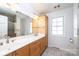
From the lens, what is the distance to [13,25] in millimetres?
2146

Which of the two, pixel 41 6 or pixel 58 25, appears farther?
pixel 58 25

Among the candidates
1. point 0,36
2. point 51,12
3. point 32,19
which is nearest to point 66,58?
point 0,36

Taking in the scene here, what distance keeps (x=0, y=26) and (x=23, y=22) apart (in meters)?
0.72

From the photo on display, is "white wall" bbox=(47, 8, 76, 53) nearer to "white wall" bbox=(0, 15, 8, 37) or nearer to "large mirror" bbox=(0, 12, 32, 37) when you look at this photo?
"large mirror" bbox=(0, 12, 32, 37)

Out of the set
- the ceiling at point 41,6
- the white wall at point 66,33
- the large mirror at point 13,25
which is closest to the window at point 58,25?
the white wall at point 66,33

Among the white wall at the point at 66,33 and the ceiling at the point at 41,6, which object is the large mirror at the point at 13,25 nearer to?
the ceiling at the point at 41,6

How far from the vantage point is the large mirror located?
185 centimetres

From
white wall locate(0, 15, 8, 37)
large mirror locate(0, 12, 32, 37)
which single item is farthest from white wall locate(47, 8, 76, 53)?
white wall locate(0, 15, 8, 37)

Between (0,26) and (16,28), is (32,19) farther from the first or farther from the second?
(0,26)

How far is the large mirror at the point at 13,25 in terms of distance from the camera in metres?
1.85

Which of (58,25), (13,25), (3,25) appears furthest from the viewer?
(58,25)

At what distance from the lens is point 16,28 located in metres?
2.26

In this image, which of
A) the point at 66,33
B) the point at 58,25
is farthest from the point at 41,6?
the point at 66,33

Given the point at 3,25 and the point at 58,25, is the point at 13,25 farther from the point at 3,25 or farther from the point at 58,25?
the point at 58,25
